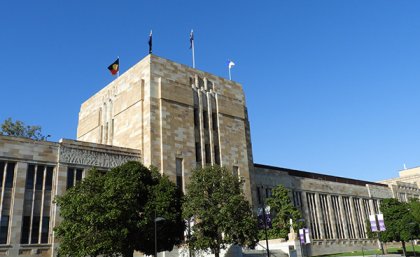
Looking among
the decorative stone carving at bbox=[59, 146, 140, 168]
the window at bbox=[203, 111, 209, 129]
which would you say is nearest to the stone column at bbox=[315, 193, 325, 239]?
the window at bbox=[203, 111, 209, 129]

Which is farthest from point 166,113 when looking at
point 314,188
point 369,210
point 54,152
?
point 369,210

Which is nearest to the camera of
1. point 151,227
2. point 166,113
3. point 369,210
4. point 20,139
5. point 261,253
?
point 151,227

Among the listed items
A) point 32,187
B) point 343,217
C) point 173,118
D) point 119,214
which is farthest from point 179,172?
point 343,217

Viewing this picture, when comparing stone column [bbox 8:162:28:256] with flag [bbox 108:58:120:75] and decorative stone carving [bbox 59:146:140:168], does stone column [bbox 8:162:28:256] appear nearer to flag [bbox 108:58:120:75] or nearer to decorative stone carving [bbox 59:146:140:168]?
decorative stone carving [bbox 59:146:140:168]

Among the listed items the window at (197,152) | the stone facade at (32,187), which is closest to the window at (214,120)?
the window at (197,152)

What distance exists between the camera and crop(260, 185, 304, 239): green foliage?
55500 millimetres

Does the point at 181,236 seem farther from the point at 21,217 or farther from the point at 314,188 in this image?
the point at 314,188

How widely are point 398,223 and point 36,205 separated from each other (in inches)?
2047

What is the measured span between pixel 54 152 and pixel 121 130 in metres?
11.3

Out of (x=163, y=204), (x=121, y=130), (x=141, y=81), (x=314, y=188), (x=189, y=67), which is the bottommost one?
(x=163, y=204)

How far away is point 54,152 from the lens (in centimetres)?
4138

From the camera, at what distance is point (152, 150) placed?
45812mm

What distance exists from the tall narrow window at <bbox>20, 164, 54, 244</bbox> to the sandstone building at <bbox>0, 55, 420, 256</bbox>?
0.29 ft

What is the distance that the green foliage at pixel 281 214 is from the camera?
55500 millimetres
